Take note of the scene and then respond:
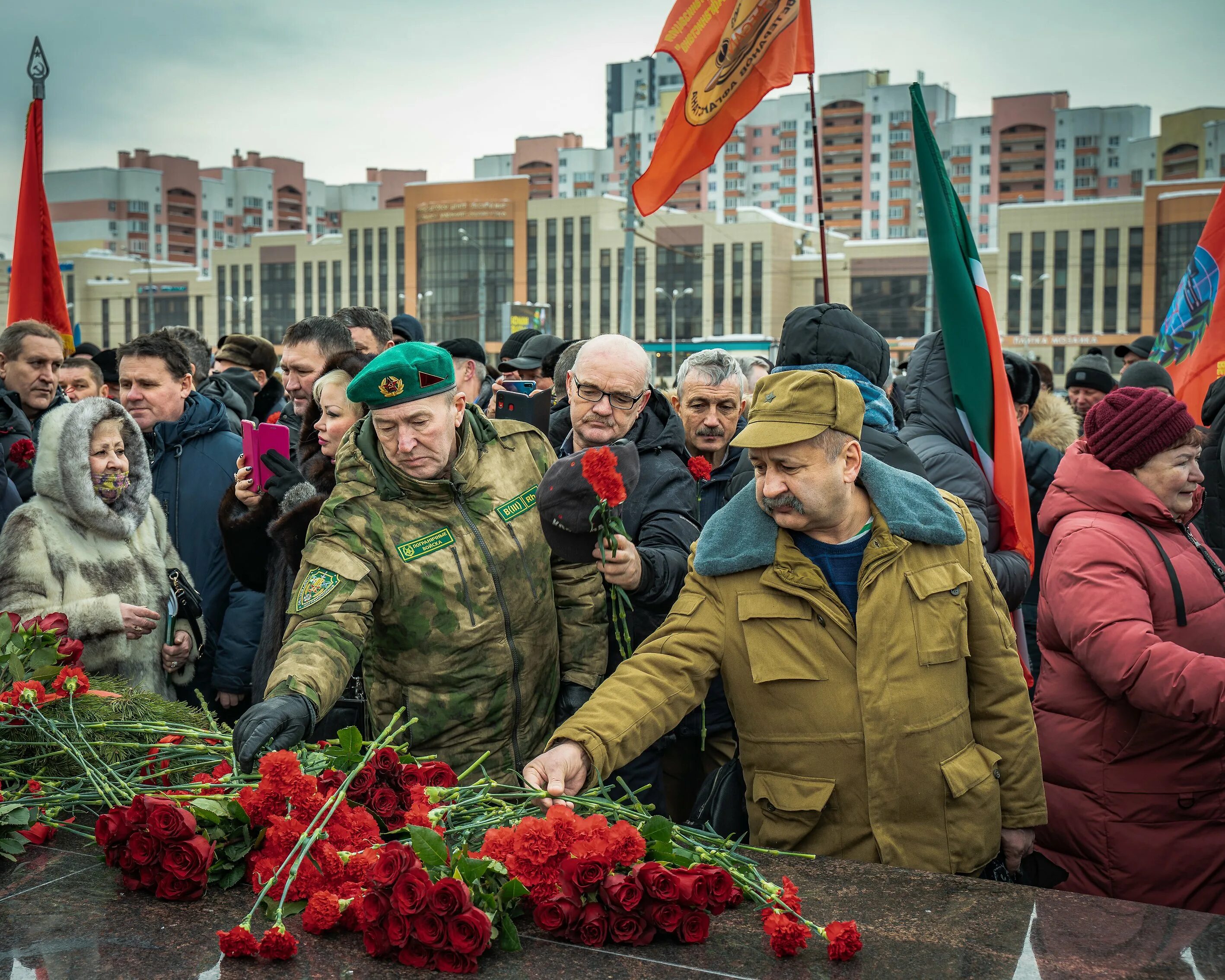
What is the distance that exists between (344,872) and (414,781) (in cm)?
24

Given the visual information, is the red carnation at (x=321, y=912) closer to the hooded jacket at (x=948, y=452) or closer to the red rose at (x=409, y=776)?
the red rose at (x=409, y=776)

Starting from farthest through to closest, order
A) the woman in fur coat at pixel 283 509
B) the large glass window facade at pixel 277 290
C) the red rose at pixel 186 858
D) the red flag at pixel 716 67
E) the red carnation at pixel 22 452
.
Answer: the large glass window facade at pixel 277 290 < the red flag at pixel 716 67 < the red carnation at pixel 22 452 < the woman in fur coat at pixel 283 509 < the red rose at pixel 186 858

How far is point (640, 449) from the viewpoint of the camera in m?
3.67

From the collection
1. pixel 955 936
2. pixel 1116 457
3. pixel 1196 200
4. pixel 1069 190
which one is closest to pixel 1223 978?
pixel 955 936

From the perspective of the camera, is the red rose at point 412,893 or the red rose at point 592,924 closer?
the red rose at point 412,893

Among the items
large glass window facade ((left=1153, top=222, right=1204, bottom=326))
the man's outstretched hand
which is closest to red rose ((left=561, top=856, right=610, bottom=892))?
the man's outstretched hand

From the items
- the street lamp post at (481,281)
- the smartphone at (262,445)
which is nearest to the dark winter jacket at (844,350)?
the smartphone at (262,445)

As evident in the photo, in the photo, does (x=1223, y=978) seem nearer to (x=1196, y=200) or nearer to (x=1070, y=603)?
(x=1070, y=603)

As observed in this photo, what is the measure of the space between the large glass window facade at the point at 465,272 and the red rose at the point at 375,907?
93650mm

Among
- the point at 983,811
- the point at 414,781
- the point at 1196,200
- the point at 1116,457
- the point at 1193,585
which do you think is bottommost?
the point at 983,811

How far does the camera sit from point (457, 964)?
75.8 inches

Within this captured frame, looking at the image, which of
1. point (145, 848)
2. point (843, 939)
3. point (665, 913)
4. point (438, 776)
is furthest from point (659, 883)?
point (145, 848)

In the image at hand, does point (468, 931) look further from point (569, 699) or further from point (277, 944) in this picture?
point (569, 699)

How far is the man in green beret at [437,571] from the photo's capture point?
300cm
